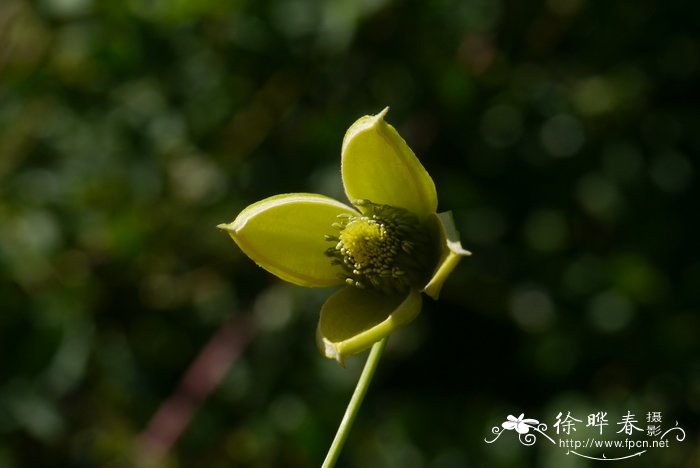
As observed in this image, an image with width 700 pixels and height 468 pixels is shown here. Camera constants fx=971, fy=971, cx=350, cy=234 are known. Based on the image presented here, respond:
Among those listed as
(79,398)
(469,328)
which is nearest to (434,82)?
(469,328)

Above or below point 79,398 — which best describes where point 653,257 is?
above

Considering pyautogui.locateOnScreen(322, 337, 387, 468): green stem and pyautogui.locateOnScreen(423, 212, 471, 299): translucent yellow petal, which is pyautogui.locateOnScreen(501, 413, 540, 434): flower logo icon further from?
pyautogui.locateOnScreen(322, 337, 387, 468): green stem

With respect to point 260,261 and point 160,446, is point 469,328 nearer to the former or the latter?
point 160,446

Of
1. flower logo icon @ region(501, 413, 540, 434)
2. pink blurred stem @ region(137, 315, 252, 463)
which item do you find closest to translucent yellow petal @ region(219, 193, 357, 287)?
flower logo icon @ region(501, 413, 540, 434)

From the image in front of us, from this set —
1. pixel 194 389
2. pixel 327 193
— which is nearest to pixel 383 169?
pixel 327 193

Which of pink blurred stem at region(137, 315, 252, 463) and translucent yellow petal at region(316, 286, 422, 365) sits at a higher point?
translucent yellow petal at region(316, 286, 422, 365)
